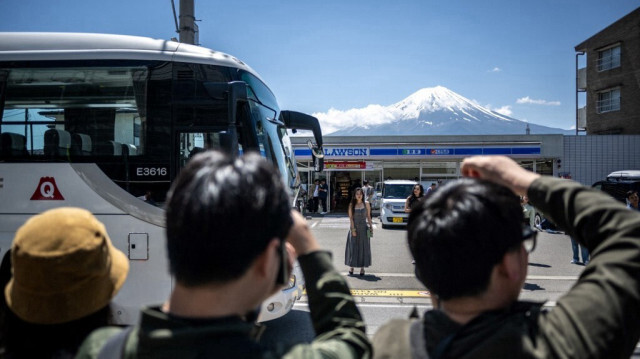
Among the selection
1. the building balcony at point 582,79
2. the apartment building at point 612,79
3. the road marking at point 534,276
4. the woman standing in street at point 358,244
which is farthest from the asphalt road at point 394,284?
the building balcony at point 582,79

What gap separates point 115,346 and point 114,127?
14.8ft

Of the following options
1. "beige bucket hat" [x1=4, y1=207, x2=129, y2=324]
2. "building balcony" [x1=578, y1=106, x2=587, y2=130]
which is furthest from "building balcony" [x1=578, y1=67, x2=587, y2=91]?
"beige bucket hat" [x1=4, y1=207, x2=129, y2=324]

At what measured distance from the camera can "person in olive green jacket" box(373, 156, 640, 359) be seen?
0.97 meters

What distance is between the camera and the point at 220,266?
880 millimetres

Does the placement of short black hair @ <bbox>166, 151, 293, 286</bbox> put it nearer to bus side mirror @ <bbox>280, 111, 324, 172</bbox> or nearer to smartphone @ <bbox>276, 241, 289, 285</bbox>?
smartphone @ <bbox>276, 241, 289, 285</bbox>

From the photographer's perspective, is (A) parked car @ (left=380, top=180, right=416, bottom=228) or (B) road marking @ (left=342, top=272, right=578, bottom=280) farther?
(A) parked car @ (left=380, top=180, right=416, bottom=228)

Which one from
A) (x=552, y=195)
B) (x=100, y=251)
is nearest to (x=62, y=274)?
(x=100, y=251)

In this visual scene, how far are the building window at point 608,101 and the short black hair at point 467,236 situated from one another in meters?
38.9

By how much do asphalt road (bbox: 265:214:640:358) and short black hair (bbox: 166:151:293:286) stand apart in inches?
105

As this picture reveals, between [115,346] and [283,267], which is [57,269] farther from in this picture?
[283,267]

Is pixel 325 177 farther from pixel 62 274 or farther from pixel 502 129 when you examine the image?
pixel 502 129

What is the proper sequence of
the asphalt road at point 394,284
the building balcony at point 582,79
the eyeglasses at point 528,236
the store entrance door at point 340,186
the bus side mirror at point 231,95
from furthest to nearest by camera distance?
the building balcony at point 582,79 < the store entrance door at point 340,186 < the asphalt road at point 394,284 < the bus side mirror at point 231,95 < the eyeglasses at point 528,236

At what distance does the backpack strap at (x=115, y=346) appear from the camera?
0.94 m

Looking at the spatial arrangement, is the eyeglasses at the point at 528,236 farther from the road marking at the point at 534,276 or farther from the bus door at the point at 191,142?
the road marking at the point at 534,276
